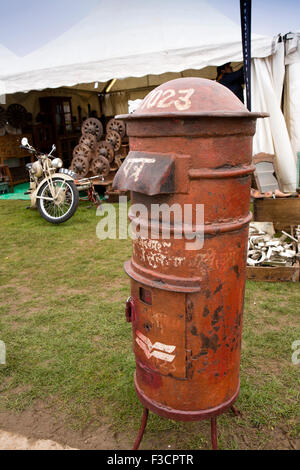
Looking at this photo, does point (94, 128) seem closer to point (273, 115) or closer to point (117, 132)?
point (117, 132)

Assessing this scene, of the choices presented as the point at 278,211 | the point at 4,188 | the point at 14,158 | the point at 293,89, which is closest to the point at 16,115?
the point at 14,158

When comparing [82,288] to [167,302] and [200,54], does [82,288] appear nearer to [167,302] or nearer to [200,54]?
[167,302]

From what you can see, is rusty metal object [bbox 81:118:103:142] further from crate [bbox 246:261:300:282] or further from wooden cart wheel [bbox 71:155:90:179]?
crate [bbox 246:261:300:282]

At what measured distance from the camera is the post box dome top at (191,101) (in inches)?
56.5

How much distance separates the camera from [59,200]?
5.95 m

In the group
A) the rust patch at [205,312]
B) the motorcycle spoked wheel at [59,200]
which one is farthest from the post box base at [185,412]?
the motorcycle spoked wheel at [59,200]

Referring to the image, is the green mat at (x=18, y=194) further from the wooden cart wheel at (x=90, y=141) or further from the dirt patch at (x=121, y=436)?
the dirt patch at (x=121, y=436)

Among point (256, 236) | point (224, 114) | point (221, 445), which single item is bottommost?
point (221, 445)

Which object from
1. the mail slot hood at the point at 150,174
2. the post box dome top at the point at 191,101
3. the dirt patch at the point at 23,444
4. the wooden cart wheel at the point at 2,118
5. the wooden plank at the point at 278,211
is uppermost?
the wooden cart wheel at the point at 2,118

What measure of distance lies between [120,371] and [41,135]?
9.65m

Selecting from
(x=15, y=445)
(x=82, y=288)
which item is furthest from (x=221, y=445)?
(x=82, y=288)

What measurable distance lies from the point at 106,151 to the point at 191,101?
6175 mm

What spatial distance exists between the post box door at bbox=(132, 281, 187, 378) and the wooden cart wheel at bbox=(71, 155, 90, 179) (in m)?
5.97

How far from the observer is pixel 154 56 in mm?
6379
